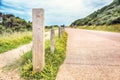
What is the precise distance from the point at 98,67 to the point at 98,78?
1260 millimetres

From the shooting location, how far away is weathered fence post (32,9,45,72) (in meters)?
5.45

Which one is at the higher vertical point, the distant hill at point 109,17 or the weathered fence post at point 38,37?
the distant hill at point 109,17

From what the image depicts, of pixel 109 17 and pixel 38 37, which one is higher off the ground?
pixel 109 17

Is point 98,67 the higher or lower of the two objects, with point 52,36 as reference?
lower

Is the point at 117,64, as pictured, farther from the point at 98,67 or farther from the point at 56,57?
the point at 56,57

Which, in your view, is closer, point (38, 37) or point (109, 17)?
point (38, 37)

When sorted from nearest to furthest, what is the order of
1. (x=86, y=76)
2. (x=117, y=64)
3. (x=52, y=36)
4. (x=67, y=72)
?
1. (x=86, y=76)
2. (x=67, y=72)
3. (x=117, y=64)
4. (x=52, y=36)

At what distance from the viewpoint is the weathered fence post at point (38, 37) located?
5449 millimetres

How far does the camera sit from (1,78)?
5.79m

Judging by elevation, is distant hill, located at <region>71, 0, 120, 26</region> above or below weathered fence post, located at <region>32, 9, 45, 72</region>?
above

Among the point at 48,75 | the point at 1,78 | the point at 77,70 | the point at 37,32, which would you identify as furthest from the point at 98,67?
the point at 1,78

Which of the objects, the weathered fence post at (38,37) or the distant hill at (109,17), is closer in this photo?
the weathered fence post at (38,37)

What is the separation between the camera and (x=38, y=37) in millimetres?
5504

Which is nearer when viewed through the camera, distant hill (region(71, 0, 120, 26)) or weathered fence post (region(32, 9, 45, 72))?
weathered fence post (region(32, 9, 45, 72))
